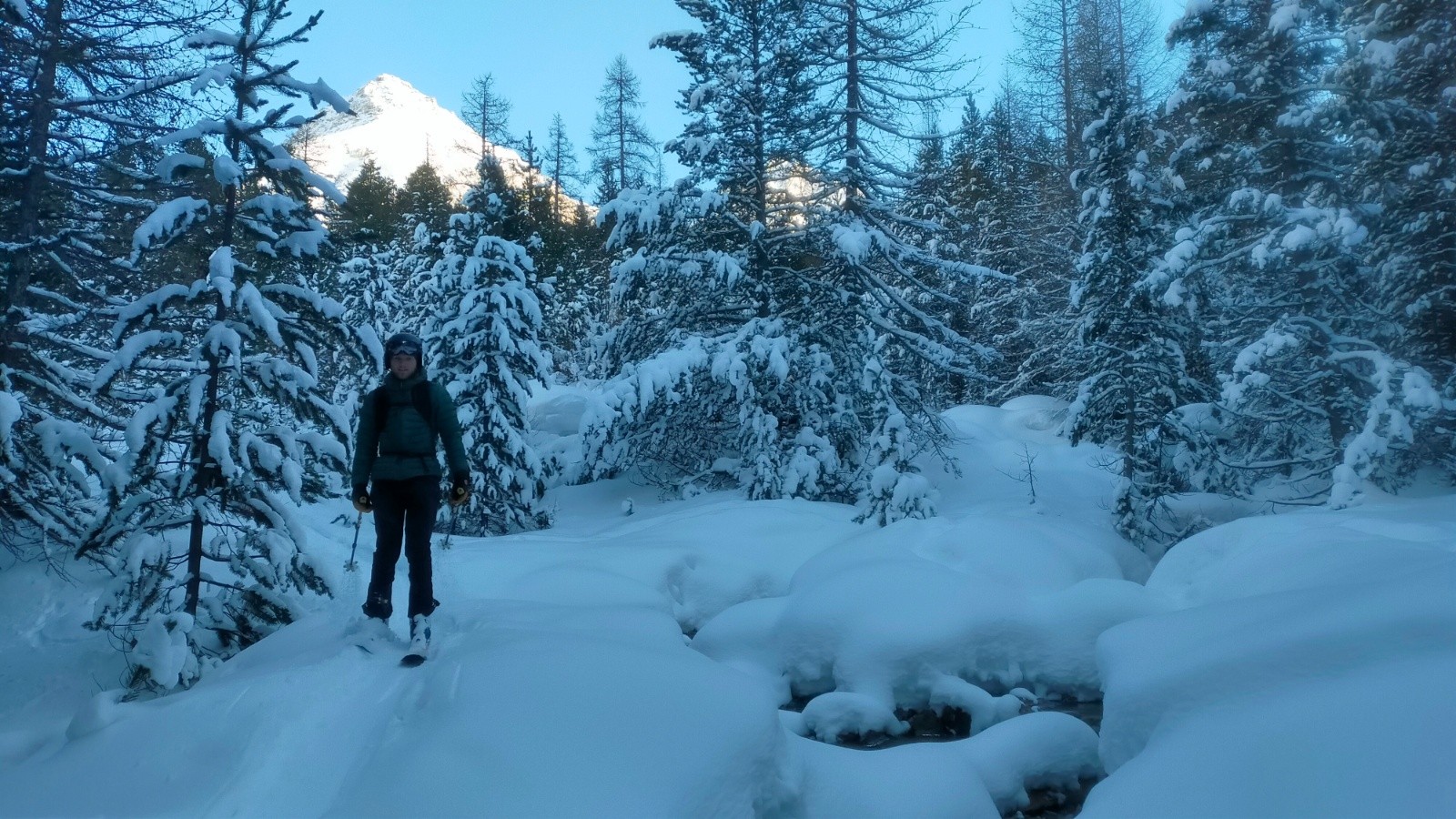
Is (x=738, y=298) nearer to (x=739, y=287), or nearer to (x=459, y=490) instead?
(x=739, y=287)

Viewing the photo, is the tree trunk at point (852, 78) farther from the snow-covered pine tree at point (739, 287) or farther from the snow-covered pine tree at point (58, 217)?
the snow-covered pine tree at point (58, 217)

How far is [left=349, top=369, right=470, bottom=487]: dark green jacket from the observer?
5875 mm

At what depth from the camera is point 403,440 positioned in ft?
19.3

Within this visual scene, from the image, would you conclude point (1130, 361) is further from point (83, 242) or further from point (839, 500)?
point (83, 242)

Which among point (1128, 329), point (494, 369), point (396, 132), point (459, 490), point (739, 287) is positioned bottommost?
point (459, 490)

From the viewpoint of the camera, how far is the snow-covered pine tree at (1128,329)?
45.9 feet

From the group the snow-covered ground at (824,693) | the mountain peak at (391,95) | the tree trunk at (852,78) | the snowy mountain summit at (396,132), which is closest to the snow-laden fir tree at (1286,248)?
the snow-covered ground at (824,693)

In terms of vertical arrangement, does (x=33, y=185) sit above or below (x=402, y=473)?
above

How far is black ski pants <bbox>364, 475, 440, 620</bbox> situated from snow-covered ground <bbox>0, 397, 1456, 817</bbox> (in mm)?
350

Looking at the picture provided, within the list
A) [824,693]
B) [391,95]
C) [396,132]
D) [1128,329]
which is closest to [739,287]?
[1128,329]

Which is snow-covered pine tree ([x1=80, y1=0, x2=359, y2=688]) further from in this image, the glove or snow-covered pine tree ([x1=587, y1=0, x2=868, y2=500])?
snow-covered pine tree ([x1=587, y1=0, x2=868, y2=500])

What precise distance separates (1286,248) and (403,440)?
12226mm

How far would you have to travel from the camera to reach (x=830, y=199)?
16953 millimetres

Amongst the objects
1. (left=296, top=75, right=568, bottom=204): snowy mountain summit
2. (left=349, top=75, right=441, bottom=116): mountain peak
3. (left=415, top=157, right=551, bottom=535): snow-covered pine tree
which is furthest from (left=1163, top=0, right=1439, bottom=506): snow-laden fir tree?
(left=349, top=75, right=441, bottom=116): mountain peak
